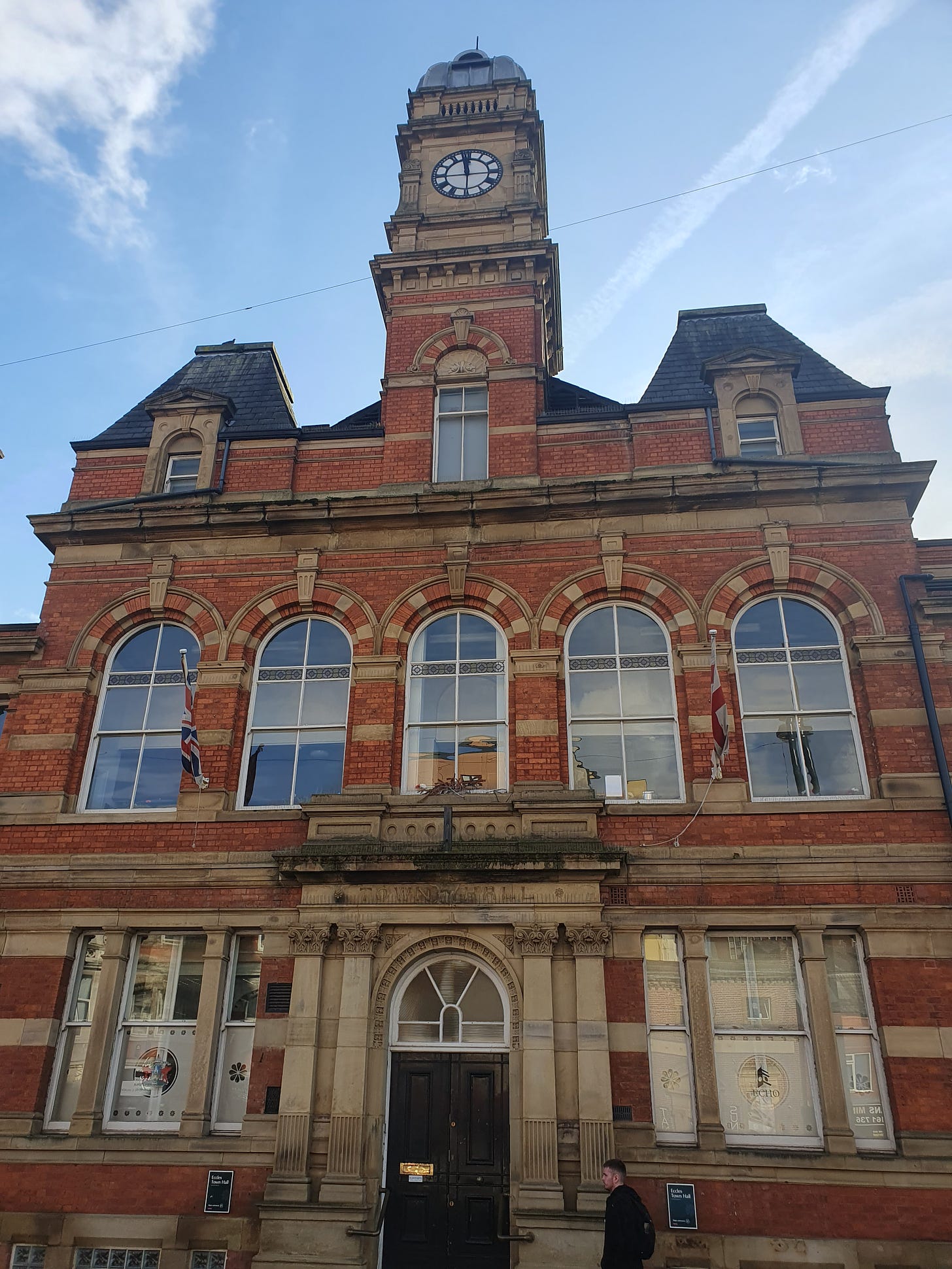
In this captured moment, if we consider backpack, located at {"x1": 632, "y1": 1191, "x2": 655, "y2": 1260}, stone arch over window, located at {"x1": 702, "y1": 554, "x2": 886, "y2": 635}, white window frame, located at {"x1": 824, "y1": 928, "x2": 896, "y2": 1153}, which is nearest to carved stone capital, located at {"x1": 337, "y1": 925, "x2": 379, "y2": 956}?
backpack, located at {"x1": 632, "y1": 1191, "x2": 655, "y2": 1260}

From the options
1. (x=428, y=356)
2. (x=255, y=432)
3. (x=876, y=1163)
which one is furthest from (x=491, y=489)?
(x=876, y=1163)

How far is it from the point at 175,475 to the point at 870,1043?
1304 centimetres

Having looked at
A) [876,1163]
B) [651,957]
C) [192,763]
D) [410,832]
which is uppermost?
[192,763]

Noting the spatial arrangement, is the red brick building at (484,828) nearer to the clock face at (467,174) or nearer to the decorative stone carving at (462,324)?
the decorative stone carving at (462,324)

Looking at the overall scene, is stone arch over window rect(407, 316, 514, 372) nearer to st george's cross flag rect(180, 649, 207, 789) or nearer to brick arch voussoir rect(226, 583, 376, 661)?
brick arch voussoir rect(226, 583, 376, 661)

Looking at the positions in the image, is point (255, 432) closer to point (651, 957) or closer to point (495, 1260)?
point (651, 957)

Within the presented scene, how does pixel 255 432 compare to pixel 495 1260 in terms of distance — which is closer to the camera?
pixel 495 1260

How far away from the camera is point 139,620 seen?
14.1 m

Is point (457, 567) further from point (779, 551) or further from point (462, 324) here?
point (462, 324)

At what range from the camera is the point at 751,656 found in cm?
1284

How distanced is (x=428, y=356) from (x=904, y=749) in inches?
378

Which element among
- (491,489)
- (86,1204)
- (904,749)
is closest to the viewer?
(86,1204)

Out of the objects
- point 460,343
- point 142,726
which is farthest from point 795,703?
point 142,726

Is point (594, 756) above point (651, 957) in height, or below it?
above
